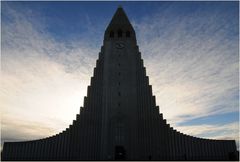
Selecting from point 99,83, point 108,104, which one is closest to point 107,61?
point 99,83

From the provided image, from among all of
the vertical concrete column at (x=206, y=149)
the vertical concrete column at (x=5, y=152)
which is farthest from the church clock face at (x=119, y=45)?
the vertical concrete column at (x=5, y=152)

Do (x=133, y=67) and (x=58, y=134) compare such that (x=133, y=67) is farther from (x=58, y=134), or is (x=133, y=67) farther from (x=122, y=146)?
(x=58, y=134)

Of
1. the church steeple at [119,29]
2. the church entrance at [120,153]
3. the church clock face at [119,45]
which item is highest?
the church steeple at [119,29]

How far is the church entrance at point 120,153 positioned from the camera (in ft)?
149

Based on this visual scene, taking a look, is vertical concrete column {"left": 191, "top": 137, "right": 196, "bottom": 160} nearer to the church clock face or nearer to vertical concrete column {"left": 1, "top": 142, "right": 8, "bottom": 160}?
the church clock face

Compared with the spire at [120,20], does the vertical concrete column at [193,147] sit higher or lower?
lower

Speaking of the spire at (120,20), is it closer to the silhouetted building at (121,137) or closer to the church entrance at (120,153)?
the silhouetted building at (121,137)

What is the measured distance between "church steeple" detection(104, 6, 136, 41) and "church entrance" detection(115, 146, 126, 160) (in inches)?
1041

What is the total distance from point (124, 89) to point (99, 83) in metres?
6.07

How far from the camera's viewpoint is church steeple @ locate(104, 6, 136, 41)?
193ft

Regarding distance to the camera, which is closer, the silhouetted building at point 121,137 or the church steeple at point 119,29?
the silhouetted building at point 121,137

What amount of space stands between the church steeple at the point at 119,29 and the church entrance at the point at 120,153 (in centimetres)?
2643

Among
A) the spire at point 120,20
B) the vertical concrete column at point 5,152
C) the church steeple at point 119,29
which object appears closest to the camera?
the vertical concrete column at point 5,152

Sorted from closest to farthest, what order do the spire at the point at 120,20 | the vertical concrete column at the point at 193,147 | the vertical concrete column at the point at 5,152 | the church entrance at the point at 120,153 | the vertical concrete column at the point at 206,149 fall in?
the church entrance at the point at 120,153 < the vertical concrete column at the point at 206,149 < the vertical concrete column at the point at 193,147 < the vertical concrete column at the point at 5,152 < the spire at the point at 120,20
